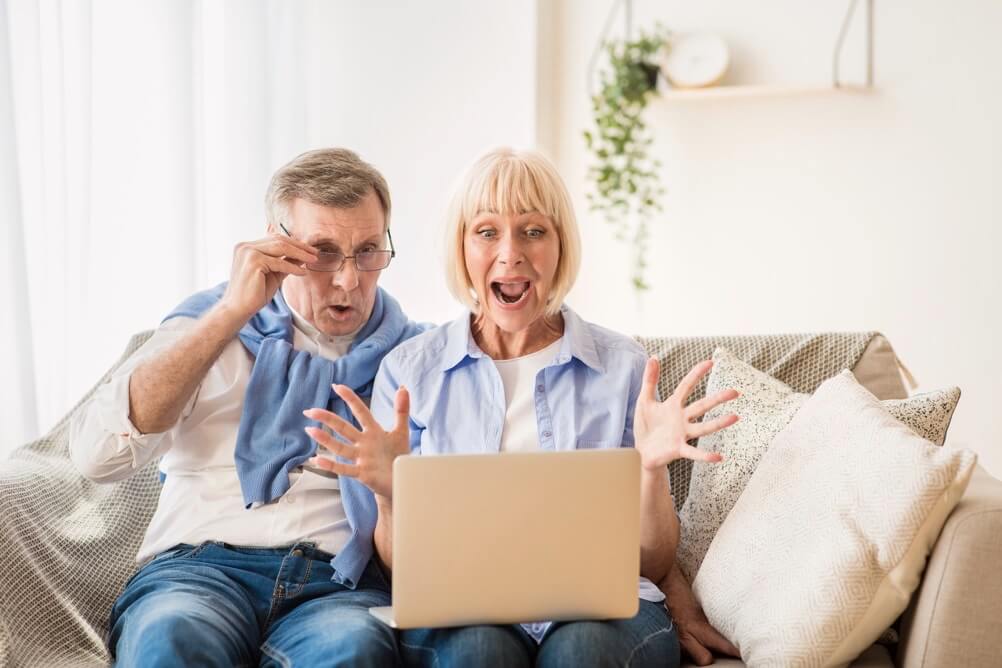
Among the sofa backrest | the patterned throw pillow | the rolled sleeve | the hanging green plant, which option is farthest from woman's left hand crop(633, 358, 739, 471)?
the hanging green plant

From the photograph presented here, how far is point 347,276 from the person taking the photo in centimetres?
204

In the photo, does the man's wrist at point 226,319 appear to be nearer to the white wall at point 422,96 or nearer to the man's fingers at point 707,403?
the man's fingers at point 707,403

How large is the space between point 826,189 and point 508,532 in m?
2.72

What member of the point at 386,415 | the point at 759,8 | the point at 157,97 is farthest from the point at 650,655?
the point at 759,8

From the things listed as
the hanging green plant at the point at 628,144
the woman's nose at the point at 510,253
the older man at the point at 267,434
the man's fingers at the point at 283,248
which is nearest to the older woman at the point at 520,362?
the woman's nose at the point at 510,253

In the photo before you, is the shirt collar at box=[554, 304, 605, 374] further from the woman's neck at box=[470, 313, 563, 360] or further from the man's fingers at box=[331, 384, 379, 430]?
the man's fingers at box=[331, 384, 379, 430]

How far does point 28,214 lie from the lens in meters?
2.40

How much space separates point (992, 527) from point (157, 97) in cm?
220

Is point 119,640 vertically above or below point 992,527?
below

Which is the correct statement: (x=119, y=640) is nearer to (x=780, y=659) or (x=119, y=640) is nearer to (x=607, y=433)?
(x=607, y=433)

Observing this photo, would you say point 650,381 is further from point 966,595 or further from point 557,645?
point 966,595

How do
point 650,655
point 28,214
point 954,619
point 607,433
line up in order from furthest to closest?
1. point 28,214
2. point 607,433
3. point 650,655
4. point 954,619

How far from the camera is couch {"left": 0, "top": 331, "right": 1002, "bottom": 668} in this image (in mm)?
1561

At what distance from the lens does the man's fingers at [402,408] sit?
1681 mm
